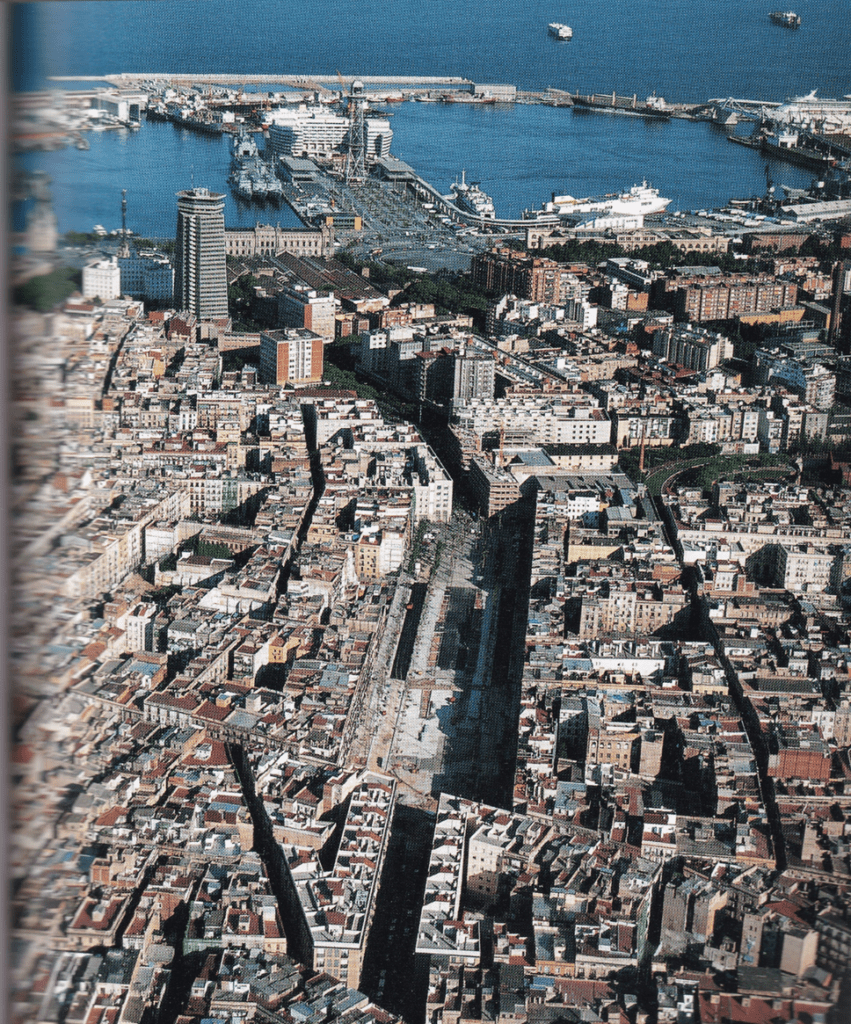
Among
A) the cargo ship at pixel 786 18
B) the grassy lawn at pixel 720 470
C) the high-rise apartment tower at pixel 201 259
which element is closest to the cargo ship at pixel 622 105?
the high-rise apartment tower at pixel 201 259

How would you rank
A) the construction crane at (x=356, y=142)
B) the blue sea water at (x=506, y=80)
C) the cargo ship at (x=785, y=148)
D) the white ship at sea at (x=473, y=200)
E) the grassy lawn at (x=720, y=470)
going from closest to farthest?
the blue sea water at (x=506, y=80), the grassy lawn at (x=720, y=470), the cargo ship at (x=785, y=148), the white ship at sea at (x=473, y=200), the construction crane at (x=356, y=142)

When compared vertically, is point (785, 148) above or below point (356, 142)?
above

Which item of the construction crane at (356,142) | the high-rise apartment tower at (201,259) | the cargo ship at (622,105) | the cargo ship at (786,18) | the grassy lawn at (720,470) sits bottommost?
the grassy lawn at (720,470)

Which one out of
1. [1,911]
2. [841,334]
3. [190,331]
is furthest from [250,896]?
[841,334]

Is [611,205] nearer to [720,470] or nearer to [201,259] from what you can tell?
[201,259]

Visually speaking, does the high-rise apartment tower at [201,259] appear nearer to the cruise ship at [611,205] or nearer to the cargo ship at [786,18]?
the cruise ship at [611,205]

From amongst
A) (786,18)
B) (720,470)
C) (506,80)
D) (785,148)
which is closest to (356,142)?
(506,80)

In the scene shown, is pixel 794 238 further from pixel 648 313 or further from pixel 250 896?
pixel 250 896
